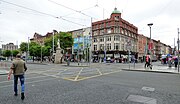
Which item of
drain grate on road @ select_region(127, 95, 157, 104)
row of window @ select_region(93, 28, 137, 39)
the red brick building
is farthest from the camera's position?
row of window @ select_region(93, 28, 137, 39)

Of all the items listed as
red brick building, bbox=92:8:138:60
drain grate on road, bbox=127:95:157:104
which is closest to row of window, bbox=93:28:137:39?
red brick building, bbox=92:8:138:60

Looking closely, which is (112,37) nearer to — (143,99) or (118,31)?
(118,31)

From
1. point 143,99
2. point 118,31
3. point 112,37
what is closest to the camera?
point 143,99

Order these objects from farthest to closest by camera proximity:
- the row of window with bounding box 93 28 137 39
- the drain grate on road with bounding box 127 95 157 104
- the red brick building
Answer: the row of window with bounding box 93 28 137 39 → the red brick building → the drain grate on road with bounding box 127 95 157 104

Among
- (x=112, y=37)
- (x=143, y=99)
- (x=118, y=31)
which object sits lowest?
(x=143, y=99)

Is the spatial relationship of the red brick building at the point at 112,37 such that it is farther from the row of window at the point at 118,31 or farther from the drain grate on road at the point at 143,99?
the drain grate on road at the point at 143,99

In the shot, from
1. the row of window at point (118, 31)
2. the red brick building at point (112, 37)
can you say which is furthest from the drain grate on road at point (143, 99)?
the row of window at point (118, 31)

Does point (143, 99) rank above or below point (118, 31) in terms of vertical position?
below

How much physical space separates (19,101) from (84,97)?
2.44 meters

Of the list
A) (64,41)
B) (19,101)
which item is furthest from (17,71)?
(64,41)

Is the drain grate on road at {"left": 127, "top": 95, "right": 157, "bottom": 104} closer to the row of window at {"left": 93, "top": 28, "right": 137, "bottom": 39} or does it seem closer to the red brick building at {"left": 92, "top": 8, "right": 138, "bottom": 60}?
the red brick building at {"left": 92, "top": 8, "right": 138, "bottom": 60}

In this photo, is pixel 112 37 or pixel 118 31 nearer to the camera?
pixel 118 31

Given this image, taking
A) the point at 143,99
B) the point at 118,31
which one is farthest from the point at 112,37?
the point at 143,99

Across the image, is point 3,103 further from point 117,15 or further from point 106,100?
point 117,15
